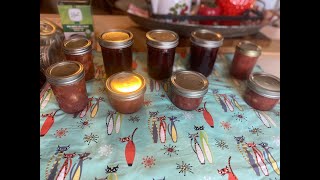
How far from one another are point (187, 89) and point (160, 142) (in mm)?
181

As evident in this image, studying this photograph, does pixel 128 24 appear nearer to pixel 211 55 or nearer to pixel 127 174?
pixel 211 55

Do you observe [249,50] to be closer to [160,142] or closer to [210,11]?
[210,11]

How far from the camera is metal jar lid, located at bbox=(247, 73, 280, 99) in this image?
0.70m

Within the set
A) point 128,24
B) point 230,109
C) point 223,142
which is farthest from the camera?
point 128,24

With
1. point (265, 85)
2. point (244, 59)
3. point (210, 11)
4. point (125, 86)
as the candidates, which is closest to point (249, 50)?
point (244, 59)

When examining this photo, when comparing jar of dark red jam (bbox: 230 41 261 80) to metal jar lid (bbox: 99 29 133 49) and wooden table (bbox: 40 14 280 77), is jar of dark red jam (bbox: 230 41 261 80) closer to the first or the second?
wooden table (bbox: 40 14 280 77)

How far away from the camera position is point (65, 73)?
2.07 feet

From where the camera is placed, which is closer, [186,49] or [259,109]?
[259,109]

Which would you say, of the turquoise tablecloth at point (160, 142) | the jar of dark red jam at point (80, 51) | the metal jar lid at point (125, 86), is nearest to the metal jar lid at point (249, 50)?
the turquoise tablecloth at point (160, 142)

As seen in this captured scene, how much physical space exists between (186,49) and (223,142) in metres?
0.50

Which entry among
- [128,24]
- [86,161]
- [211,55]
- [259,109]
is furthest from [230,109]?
[128,24]

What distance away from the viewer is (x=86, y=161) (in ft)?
1.78

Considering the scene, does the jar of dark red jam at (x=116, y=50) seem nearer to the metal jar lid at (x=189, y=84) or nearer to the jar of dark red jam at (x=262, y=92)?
the metal jar lid at (x=189, y=84)

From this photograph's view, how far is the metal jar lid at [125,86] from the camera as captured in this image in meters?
0.62
